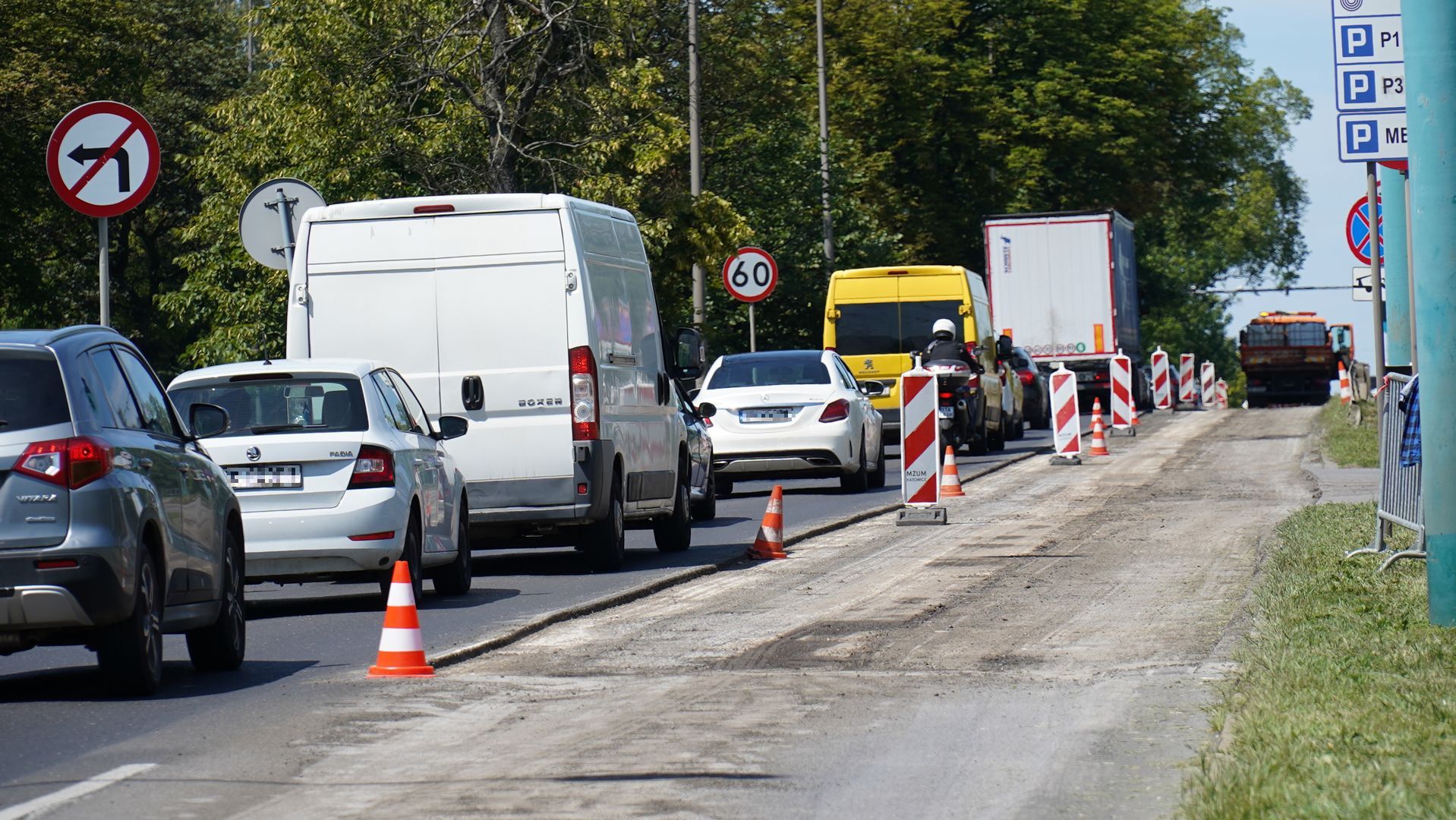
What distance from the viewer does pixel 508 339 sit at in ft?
49.6

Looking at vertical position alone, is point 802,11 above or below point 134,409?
above

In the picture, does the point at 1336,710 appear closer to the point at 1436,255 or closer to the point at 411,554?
the point at 1436,255

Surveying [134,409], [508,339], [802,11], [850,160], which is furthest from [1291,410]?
[134,409]

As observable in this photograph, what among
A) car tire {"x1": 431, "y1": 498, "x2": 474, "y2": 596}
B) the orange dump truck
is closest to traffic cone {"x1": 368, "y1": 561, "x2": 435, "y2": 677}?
car tire {"x1": 431, "y1": 498, "x2": 474, "y2": 596}

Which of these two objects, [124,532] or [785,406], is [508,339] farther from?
[785,406]

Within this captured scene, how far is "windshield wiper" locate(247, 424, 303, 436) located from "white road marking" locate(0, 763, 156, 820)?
5730 mm

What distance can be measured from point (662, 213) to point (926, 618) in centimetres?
2002

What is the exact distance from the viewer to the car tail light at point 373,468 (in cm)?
1303

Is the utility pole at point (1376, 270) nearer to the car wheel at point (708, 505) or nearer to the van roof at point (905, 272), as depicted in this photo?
the car wheel at point (708, 505)

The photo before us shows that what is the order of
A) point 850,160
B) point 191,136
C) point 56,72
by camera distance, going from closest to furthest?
point 56,72, point 850,160, point 191,136

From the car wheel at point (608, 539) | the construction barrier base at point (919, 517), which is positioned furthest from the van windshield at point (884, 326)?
the car wheel at point (608, 539)

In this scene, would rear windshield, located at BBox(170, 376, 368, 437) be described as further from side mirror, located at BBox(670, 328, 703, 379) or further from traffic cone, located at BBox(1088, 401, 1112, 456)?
traffic cone, located at BBox(1088, 401, 1112, 456)

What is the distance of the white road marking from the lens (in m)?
6.64

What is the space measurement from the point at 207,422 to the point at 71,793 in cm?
579
